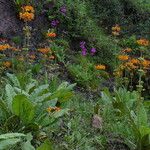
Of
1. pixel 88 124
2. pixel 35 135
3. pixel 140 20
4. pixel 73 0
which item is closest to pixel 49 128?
pixel 35 135

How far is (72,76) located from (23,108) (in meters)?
4.08

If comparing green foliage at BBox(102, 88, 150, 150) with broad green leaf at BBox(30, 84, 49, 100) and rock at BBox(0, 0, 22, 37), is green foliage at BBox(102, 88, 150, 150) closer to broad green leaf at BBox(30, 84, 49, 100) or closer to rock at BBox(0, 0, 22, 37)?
broad green leaf at BBox(30, 84, 49, 100)

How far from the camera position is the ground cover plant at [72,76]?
5285 millimetres

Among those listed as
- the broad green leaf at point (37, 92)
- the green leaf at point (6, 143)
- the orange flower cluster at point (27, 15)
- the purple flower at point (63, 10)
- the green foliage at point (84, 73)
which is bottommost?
the green foliage at point (84, 73)

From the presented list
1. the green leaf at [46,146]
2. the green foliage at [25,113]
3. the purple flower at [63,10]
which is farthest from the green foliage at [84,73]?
the green leaf at [46,146]

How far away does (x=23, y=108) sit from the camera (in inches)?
201

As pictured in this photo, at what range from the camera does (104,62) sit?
10.5 meters

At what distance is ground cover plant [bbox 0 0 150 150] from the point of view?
5.29 metres

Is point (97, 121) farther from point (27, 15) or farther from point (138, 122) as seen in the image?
point (27, 15)

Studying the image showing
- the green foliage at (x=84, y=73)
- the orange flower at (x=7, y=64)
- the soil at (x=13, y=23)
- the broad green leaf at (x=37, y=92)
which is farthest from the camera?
the soil at (x=13, y=23)

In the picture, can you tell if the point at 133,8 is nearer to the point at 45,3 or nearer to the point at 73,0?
the point at 73,0

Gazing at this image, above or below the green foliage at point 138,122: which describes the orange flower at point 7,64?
above

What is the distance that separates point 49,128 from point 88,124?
753mm

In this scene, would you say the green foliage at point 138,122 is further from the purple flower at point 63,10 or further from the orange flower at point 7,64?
the purple flower at point 63,10
